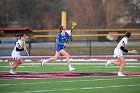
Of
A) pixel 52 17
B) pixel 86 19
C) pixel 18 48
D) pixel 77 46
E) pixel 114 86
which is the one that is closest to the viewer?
pixel 114 86

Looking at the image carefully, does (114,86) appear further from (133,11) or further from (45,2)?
(45,2)

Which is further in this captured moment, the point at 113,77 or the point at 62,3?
the point at 62,3

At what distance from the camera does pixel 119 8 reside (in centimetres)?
6012

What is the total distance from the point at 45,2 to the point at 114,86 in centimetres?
5401

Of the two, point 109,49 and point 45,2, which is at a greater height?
point 45,2

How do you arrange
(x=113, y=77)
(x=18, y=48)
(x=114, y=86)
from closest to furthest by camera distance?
(x=114, y=86) < (x=113, y=77) < (x=18, y=48)

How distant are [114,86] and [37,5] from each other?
53121mm

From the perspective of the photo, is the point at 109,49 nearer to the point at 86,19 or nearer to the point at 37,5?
the point at 86,19

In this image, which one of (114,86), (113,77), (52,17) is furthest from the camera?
(52,17)

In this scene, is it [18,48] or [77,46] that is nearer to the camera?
[18,48]

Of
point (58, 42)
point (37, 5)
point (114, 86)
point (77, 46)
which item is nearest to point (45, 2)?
point (37, 5)

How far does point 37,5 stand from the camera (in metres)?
66.9

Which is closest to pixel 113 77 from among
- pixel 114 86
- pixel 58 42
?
pixel 114 86

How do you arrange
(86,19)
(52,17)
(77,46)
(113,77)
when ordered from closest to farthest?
1. (113,77)
2. (77,46)
3. (86,19)
4. (52,17)
